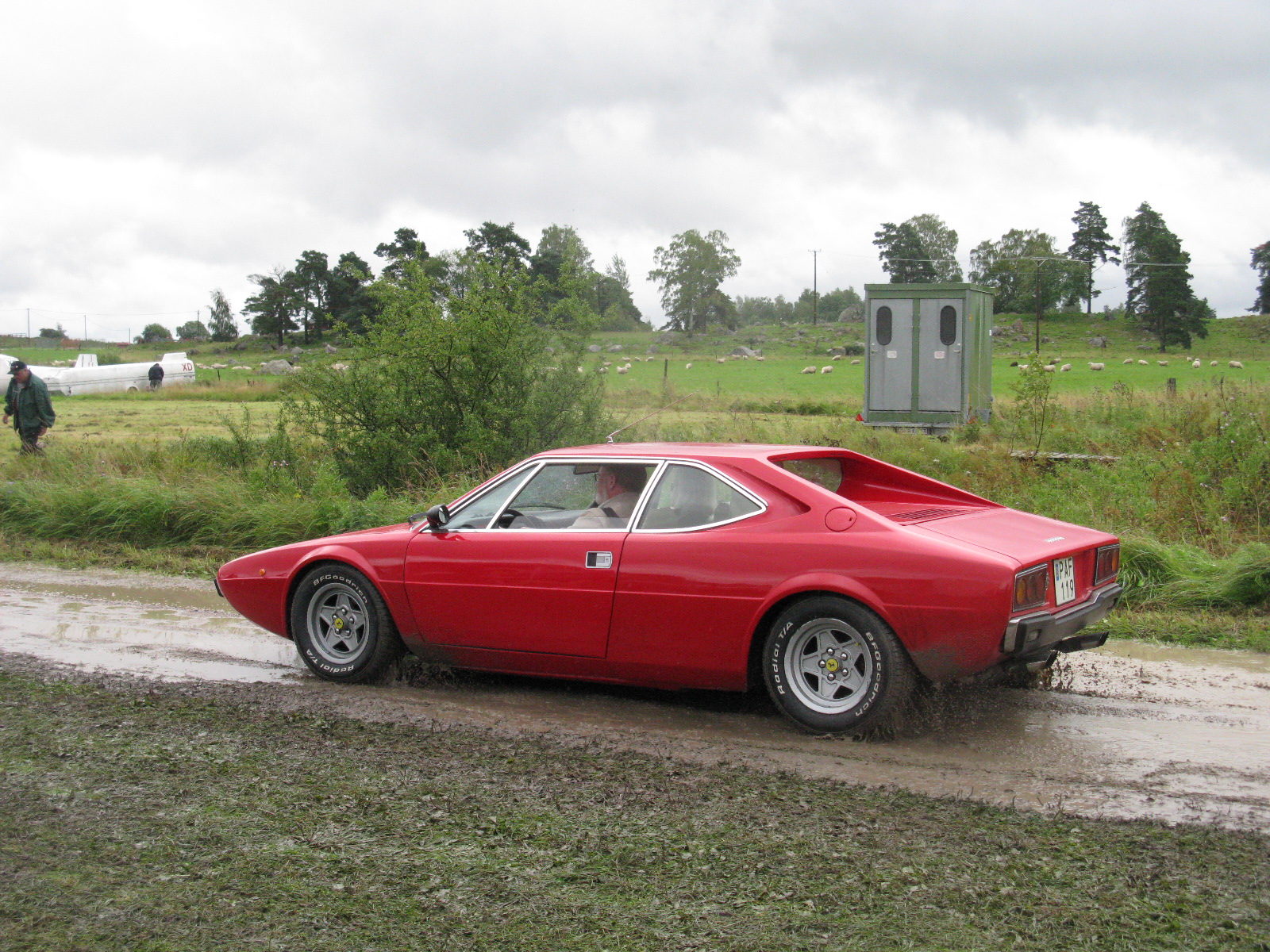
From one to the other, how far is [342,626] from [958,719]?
333 cm

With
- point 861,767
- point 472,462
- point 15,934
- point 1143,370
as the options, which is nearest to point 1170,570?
point 861,767

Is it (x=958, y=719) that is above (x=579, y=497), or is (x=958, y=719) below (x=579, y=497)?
below

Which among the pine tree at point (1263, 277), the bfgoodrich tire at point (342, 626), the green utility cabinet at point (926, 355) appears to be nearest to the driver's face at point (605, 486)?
the bfgoodrich tire at point (342, 626)

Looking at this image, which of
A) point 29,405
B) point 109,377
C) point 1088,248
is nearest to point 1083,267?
point 1088,248

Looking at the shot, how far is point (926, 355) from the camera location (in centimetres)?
1803

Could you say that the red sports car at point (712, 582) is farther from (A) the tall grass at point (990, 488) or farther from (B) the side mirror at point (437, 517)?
(A) the tall grass at point (990, 488)

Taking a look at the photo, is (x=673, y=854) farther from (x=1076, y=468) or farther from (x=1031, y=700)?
(x=1076, y=468)

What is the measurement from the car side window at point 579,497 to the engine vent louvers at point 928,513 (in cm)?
124

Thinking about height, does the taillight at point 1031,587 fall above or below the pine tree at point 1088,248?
below

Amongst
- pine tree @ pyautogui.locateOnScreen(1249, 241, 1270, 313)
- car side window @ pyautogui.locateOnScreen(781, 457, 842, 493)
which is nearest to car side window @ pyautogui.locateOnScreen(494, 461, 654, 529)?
car side window @ pyautogui.locateOnScreen(781, 457, 842, 493)

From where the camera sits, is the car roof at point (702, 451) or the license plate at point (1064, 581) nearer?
the license plate at point (1064, 581)

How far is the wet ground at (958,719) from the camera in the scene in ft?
14.5

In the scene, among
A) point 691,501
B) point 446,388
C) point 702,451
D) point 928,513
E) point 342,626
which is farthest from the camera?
point 446,388

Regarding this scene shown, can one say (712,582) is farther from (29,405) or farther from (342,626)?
(29,405)
